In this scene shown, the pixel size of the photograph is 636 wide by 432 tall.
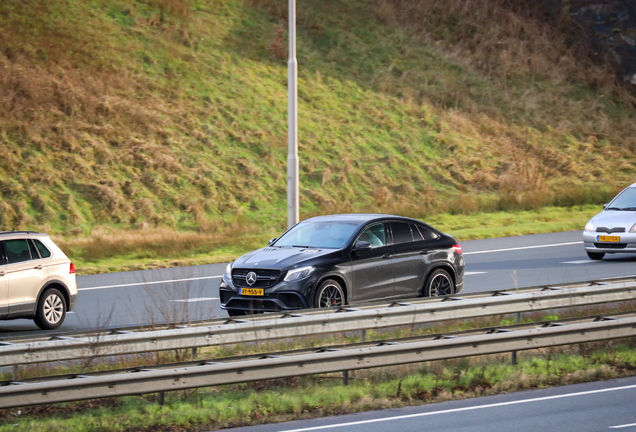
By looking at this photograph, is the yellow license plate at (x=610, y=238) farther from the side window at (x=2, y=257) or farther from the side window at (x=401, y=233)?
the side window at (x=2, y=257)

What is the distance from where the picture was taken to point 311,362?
28.1ft

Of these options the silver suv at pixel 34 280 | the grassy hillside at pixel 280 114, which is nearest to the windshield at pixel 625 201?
the grassy hillside at pixel 280 114

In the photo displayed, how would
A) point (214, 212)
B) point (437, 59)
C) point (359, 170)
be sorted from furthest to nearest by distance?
point (437, 59) < point (359, 170) < point (214, 212)

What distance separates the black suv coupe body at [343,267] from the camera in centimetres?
1228

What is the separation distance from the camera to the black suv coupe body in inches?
484

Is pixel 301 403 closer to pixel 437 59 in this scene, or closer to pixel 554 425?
pixel 554 425

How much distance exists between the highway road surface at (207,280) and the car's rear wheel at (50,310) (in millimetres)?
193

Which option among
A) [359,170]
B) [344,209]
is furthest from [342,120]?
[344,209]

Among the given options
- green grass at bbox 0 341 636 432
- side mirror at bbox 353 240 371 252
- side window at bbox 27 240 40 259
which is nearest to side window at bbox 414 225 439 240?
side mirror at bbox 353 240 371 252

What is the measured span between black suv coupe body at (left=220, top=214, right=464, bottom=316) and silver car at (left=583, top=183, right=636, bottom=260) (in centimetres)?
629

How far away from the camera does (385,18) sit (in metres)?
44.1

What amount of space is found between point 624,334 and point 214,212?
20051 millimetres

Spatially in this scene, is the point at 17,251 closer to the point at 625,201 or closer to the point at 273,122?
the point at 625,201

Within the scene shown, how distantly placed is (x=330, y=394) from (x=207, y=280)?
31.4 ft
